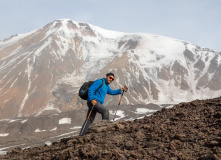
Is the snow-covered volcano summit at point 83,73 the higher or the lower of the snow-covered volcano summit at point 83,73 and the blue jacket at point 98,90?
the lower

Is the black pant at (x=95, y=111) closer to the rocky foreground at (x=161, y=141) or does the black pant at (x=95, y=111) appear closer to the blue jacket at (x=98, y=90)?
the blue jacket at (x=98, y=90)

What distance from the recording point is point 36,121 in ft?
255

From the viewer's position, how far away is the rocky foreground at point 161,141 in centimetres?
470

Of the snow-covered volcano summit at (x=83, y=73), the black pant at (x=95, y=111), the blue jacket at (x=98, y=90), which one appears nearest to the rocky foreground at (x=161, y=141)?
the black pant at (x=95, y=111)

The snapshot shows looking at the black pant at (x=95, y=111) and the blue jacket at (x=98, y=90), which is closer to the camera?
the blue jacket at (x=98, y=90)

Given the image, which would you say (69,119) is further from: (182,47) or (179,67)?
(182,47)

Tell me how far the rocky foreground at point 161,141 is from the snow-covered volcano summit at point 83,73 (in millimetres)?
110385

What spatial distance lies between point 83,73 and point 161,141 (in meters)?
161

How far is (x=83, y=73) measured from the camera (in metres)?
165

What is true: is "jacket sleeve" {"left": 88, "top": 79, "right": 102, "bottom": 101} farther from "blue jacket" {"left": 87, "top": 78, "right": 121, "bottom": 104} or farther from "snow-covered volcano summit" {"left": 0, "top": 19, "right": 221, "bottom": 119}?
"snow-covered volcano summit" {"left": 0, "top": 19, "right": 221, "bottom": 119}

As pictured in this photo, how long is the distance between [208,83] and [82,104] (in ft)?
282

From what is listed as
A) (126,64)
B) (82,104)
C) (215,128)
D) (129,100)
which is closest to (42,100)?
(82,104)

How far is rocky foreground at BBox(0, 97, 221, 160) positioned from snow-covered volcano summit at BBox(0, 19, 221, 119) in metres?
110

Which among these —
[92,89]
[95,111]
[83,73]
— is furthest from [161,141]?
[83,73]
